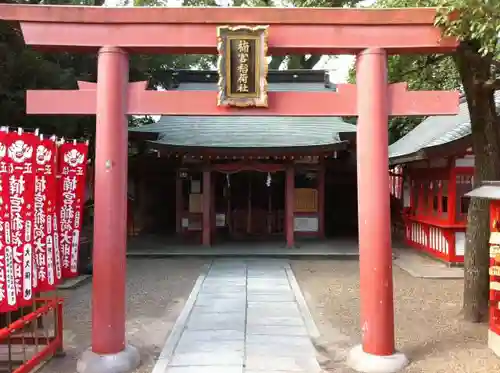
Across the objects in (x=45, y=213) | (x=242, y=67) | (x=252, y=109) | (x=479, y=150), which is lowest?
(x=45, y=213)

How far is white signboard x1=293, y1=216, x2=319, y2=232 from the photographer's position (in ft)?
48.9

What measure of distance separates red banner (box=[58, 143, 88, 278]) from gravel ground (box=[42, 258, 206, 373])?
1063 mm

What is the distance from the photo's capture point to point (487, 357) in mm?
5348

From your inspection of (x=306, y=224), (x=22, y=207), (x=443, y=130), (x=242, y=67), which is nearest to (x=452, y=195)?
(x=443, y=130)

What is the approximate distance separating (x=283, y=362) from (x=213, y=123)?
11.1 metres

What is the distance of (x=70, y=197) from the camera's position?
18.6 feet

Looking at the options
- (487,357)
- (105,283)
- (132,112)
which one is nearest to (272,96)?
(132,112)

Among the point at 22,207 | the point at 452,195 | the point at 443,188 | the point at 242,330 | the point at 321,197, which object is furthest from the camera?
the point at 321,197

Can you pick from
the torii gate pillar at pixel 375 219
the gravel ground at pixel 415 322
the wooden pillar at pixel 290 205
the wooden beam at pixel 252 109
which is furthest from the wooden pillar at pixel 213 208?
the torii gate pillar at pixel 375 219

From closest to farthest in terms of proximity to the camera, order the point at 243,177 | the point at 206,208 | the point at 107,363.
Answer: the point at 107,363
the point at 206,208
the point at 243,177

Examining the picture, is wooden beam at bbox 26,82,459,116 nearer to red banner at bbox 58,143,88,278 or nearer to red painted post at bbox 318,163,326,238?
red banner at bbox 58,143,88,278

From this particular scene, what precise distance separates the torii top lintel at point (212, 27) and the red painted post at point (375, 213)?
1.00 ft

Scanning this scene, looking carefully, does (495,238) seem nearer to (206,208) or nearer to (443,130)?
(443,130)

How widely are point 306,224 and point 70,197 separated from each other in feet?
33.3
